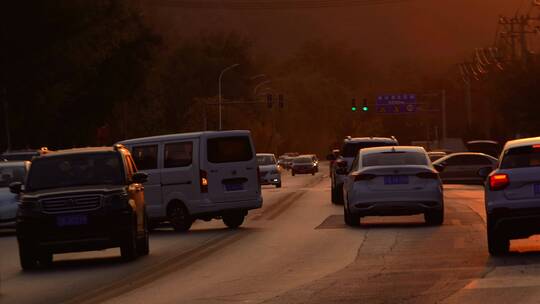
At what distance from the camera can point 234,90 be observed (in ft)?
533

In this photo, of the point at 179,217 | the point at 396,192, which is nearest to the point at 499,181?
the point at 396,192

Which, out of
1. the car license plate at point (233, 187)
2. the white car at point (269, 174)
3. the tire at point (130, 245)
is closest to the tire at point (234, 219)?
the car license plate at point (233, 187)

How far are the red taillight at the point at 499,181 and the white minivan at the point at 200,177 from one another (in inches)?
420

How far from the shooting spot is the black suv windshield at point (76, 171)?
22297 mm

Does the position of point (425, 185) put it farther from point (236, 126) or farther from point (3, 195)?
point (236, 126)

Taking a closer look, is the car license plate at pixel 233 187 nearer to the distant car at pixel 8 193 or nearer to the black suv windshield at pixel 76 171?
the distant car at pixel 8 193

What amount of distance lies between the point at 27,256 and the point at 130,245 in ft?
5.28

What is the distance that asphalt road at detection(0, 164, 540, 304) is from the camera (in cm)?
1559

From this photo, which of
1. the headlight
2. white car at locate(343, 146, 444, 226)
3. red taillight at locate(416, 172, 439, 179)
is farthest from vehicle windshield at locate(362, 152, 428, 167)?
the headlight

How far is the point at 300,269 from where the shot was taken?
1900cm

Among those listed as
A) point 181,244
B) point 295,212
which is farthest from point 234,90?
point 181,244

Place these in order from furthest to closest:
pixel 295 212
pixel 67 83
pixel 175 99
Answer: pixel 175 99 < pixel 67 83 < pixel 295 212

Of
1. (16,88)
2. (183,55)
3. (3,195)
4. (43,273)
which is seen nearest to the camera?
(43,273)

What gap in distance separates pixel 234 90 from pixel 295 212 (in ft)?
416
